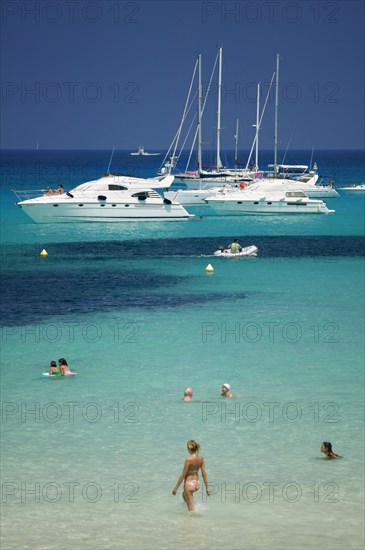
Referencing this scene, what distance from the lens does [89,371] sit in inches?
1200

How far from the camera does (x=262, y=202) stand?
84000 mm

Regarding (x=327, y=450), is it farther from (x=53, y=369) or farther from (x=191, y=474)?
(x=53, y=369)

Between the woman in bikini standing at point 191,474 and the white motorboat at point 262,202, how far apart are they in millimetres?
63602

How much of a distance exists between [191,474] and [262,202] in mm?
64865

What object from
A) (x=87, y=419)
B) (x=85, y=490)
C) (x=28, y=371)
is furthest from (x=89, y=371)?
(x=85, y=490)

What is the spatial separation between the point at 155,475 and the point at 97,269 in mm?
29634

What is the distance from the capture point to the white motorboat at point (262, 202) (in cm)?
8375

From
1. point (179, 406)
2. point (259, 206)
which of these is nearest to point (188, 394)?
point (179, 406)

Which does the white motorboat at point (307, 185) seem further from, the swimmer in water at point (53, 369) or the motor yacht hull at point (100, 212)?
the swimmer in water at point (53, 369)

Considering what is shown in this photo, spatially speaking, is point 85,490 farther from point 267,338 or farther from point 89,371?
point 267,338

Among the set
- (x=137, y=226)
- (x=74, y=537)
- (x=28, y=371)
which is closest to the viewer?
(x=74, y=537)

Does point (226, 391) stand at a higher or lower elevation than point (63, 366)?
lower

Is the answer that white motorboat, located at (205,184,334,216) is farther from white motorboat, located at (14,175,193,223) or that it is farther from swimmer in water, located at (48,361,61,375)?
swimmer in water, located at (48,361,61,375)

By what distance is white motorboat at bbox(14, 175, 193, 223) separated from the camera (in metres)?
74.9
